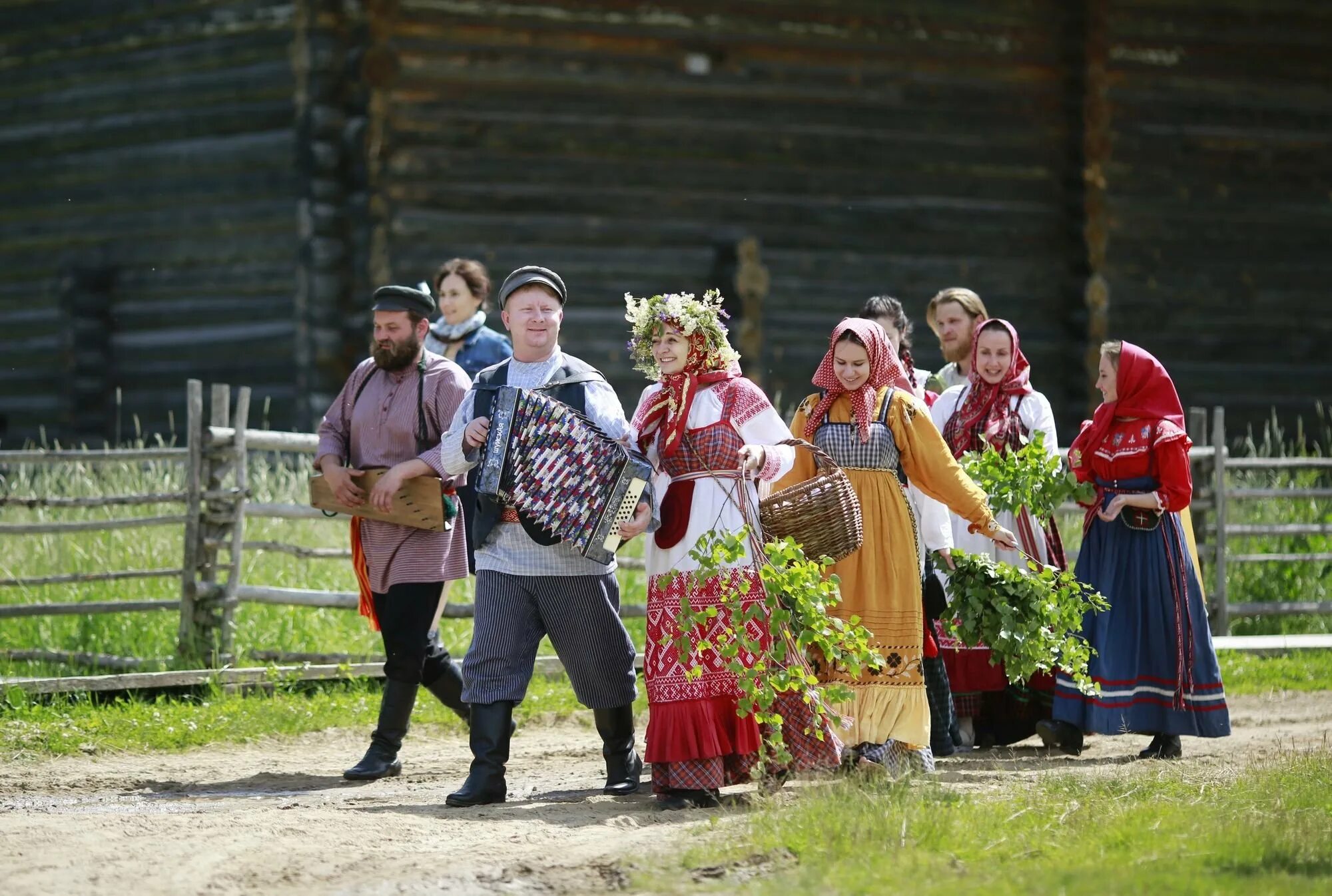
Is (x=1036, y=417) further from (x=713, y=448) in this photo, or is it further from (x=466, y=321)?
(x=466, y=321)

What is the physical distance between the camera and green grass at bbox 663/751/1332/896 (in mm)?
4094

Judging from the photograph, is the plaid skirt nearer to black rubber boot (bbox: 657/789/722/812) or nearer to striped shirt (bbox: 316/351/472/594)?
black rubber boot (bbox: 657/789/722/812)

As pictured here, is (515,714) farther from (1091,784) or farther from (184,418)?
(184,418)

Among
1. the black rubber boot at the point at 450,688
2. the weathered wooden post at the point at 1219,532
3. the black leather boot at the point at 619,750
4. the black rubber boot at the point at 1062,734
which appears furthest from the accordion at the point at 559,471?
the weathered wooden post at the point at 1219,532

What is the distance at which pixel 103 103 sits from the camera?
42.2 feet

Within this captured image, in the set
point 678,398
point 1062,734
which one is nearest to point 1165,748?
point 1062,734

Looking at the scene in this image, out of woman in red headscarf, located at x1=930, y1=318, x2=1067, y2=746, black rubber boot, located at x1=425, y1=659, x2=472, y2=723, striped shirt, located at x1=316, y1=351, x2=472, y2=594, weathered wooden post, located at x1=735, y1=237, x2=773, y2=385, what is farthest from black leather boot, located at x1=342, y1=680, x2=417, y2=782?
weathered wooden post, located at x1=735, y1=237, x2=773, y2=385

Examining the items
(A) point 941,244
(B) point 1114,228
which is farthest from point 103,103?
(B) point 1114,228

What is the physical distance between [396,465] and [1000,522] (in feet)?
8.35

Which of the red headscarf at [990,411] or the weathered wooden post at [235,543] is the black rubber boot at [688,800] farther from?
the weathered wooden post at [235,543]

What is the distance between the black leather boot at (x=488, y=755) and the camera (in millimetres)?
5582

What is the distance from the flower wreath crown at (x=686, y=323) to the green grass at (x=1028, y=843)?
4.84 feet

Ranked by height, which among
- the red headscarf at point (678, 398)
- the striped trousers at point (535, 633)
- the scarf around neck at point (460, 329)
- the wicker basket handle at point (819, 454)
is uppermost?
the scarf around neck at point (460, 329)

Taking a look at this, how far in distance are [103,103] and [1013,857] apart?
415 inches
